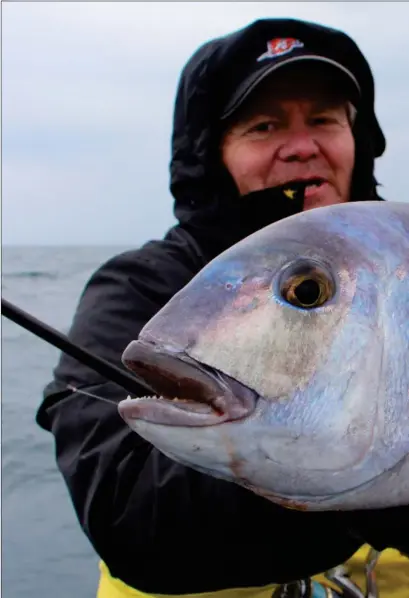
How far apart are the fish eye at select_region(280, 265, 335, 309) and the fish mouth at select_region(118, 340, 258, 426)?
0.15 metres

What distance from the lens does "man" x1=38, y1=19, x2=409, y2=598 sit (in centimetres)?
141

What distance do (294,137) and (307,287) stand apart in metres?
1.09

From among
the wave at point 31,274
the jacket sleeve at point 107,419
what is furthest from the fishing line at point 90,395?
the wave at point 31,274

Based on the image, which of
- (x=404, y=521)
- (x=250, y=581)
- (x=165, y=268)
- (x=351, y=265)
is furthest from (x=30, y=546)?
(x=351, y=265)

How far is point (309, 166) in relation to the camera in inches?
84.1

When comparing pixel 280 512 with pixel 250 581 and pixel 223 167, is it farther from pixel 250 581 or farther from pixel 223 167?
pixel 223 167

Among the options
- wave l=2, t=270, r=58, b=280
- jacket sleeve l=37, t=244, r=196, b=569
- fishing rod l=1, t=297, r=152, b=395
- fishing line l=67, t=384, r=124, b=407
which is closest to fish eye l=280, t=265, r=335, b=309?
fishing rod l=1, t=297, r=152, b=395

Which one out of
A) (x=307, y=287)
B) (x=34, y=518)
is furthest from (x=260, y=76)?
(x=34, y=518)

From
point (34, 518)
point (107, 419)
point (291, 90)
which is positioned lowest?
point (34, 518)

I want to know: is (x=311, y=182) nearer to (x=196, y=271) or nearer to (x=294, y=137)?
(x=294, y=137)

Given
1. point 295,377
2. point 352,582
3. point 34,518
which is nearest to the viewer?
point 295,377

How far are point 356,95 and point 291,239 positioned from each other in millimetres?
1211

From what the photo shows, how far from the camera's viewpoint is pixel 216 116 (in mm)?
2264

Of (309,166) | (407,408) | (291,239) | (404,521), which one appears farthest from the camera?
(309,166)
